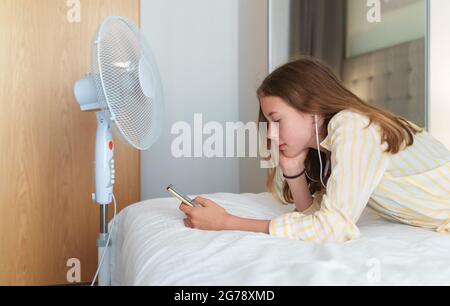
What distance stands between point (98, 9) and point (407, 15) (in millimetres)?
1425

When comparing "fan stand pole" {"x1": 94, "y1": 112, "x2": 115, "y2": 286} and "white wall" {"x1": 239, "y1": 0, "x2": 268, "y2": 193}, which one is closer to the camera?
"fan stand pole" {"x1": 94, "y1": 112, "x2": 115, "y2": 286}

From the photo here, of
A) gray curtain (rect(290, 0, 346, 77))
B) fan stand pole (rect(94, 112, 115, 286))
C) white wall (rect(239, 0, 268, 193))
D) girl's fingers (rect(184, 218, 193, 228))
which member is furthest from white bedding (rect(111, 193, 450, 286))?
white wall (rect(239, 0, 268, 193))

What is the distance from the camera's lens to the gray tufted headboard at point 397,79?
1793 mm

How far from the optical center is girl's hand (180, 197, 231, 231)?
103cm

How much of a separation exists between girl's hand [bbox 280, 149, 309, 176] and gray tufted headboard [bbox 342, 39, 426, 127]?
0.78 metres

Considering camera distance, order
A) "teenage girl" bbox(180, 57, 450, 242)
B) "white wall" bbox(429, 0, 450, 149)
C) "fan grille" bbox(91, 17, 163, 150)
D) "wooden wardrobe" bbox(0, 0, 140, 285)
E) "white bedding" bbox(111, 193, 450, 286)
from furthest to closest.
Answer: "wooden wardrobe" bbox(0, 0, 140, 285), "white wall" bbox(429, 0, 450, 149), "fan grille" bbox(91, 17, 163, 150), "teenage girl" bbox(180, 57, 450, 242), "white bedding" bbox(111, 193, 450, 286)

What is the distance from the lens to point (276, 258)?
78 cm

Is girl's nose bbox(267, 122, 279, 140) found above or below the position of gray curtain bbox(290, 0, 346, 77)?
below

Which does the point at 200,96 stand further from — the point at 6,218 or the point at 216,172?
the point at 6,218

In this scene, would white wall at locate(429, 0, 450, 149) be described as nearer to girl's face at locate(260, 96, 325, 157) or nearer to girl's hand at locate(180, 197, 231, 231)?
girl's face at locate(260, 96, 325, 157)

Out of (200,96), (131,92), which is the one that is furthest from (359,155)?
(200,96)

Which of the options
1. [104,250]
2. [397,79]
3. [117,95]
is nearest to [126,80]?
[117,95]

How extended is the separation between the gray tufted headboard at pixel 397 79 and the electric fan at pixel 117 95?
1.03 metres

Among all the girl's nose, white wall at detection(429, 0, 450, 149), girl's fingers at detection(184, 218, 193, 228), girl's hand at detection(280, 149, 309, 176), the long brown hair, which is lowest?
girl's fingers at detection(184, 218, 193, 228)
